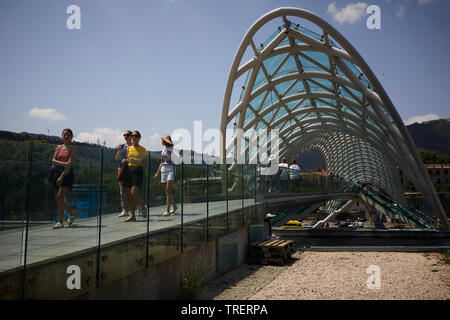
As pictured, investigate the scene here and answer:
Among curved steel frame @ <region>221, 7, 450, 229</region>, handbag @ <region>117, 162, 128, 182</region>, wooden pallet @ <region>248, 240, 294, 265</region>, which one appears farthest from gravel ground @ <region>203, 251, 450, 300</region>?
curved steel frame @ <region>221, 7, 450, 229</region>

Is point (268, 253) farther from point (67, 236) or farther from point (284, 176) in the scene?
point (67, 236)

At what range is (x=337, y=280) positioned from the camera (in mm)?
11070

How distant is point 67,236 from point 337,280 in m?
8.02

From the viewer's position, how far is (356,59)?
A: 23.4 meters

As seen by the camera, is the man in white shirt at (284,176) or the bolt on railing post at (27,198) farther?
the man in white shirt at (284,176)

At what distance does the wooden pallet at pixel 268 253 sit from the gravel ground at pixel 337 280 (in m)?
0.37

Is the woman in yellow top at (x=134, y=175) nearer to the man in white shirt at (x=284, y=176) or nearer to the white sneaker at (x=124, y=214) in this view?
the white sneaker at (x=124, y=214)

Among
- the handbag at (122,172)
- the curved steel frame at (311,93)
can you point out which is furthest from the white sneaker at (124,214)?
the curved steel frame at (311,93)

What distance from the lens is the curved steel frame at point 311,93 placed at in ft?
80.3

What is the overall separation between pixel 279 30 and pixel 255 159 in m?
18.4

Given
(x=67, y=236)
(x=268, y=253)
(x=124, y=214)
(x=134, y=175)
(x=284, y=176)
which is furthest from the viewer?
(x=284, y=176)

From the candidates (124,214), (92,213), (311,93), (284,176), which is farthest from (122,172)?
(311,93)
